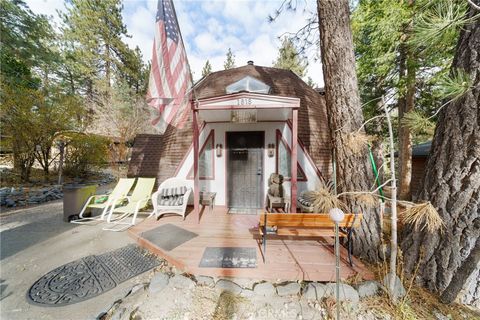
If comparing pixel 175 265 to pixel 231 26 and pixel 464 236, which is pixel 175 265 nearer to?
pixel 464 236

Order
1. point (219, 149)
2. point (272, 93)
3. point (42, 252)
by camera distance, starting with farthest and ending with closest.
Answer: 1. point (272, 93)
2. point (219, 149)
3. point (42, 252)

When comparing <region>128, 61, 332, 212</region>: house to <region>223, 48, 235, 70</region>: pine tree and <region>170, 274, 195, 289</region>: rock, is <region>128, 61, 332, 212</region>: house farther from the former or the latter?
<region>223, 48, 235, 70</region>: pine tree

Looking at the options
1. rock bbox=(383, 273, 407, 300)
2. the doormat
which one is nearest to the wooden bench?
rock bbox=(383, 273, 407, 300)

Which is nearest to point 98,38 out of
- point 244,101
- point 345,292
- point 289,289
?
point 244,101

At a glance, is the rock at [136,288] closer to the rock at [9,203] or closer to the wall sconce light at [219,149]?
the wall sconce light at [219,149]

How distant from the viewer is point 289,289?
243 centimetres

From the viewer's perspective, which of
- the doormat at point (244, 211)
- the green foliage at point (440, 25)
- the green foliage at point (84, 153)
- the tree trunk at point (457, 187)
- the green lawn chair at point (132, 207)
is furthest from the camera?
the green foliage at point (84, 153)

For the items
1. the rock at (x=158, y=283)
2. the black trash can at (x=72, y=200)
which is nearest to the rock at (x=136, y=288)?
the rock at (x=158, y=283)

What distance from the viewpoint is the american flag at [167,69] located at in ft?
10.4

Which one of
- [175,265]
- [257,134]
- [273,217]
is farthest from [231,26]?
[175,265]

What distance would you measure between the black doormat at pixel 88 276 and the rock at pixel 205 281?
100 centimetres

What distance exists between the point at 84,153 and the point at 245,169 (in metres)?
9.78

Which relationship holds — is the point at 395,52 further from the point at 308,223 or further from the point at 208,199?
the point at 208,199

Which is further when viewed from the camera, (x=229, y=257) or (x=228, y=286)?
(x=229, y=257)
